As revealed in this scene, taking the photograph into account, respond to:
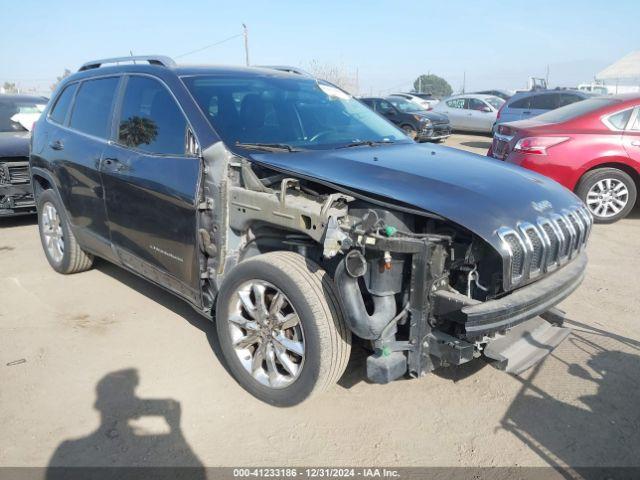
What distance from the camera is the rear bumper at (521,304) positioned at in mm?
2291

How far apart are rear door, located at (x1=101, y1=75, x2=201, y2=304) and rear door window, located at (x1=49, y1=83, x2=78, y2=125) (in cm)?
113

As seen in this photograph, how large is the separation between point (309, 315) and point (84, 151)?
2.62 meters

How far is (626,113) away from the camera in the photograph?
21.1 ft

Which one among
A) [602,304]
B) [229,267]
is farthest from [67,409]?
[602,304]

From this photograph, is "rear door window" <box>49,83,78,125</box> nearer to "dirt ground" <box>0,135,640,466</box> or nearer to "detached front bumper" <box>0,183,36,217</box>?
"dirt ground" <box>0,135,640,466</box>

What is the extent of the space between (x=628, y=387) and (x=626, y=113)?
466 cm

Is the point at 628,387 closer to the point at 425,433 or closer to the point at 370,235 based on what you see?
the point at 425,433

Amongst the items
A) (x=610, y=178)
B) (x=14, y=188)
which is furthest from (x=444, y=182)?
(x=14, y=188)

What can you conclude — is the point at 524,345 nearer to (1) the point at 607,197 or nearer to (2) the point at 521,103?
(1) the point at 607,197

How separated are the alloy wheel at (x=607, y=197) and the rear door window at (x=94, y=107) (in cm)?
570

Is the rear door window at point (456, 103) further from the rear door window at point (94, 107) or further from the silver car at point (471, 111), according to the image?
the rear door window at point (94, 107)

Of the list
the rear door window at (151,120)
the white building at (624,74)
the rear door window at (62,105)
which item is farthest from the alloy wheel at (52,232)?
the white building at (624,74)

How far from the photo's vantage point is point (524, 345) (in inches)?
109

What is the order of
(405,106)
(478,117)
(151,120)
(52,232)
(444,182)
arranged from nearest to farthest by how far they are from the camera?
(444,182)
(151,120)
(52,232)
(405,106)
(478,117)
